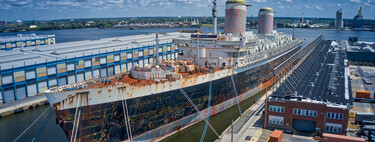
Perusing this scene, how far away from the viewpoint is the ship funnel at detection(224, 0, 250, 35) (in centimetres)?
3444

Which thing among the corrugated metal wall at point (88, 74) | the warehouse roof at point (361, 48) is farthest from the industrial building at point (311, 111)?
the warehouse roof at point (361, 48)

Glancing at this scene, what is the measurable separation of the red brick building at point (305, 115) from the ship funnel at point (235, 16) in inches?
578

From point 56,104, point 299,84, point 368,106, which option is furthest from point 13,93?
point 368,106

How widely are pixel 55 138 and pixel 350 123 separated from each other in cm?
2455

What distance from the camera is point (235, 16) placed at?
3503 cm

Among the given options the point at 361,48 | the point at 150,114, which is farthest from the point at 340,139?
the point at 361,48

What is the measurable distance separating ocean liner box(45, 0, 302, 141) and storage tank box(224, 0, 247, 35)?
0.13m

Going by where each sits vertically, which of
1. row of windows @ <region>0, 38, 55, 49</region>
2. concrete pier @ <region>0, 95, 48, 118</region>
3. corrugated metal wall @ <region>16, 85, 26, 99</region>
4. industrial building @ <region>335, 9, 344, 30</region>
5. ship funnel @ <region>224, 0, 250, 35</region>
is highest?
industrial building @ <region>335, 9, 344, 30</region>

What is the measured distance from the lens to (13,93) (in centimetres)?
3002

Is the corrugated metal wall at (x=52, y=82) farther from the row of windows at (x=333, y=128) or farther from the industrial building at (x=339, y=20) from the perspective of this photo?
the industrial building at (x=339, y=20)

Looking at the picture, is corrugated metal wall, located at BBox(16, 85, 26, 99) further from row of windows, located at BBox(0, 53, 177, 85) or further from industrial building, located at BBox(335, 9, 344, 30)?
industrial building, located at BBox(335, 9, 344, 30)

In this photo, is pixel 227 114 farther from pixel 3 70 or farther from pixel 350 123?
pixel 3 70

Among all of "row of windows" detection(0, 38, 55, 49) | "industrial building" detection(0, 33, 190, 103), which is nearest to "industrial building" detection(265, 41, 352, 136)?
"industrial building" detection(0, 33, 190, 103)

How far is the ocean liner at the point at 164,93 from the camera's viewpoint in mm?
16891
